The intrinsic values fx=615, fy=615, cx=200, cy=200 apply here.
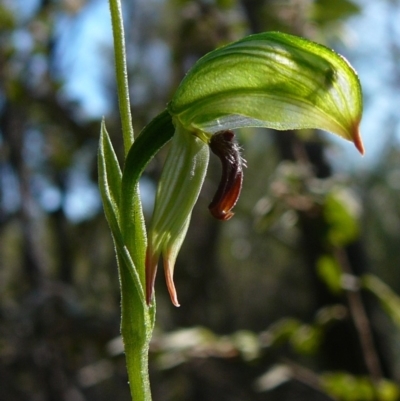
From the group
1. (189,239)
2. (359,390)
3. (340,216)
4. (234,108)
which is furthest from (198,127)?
(189,239)

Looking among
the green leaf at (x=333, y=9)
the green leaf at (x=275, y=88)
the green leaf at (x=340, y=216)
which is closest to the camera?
the green leaf at (x=275, y=88)

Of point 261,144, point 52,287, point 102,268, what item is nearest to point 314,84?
point 52,287

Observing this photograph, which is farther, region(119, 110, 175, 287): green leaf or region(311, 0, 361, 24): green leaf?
region(311, 0, 361, 24): green leaf

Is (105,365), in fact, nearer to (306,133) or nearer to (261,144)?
(306,133)

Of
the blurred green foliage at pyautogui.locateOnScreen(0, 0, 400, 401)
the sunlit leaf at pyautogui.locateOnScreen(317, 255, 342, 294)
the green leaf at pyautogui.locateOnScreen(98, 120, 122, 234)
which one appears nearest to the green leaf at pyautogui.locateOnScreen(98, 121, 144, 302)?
the green leaf at pyautogui.locateOnScreen(98, 120, 122, 234)

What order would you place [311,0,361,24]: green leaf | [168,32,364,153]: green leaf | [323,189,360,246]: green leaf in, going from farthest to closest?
[311,0,361,24]: green leaf → [323,189,360,246]: green leaf → [168,32,364,153]: green leaf

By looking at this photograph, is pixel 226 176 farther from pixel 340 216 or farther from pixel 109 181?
pixel 340 216

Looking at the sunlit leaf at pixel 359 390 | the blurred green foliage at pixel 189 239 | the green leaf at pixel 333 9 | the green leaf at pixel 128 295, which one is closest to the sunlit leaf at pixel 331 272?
the blurred green foliage at pixel 189 239

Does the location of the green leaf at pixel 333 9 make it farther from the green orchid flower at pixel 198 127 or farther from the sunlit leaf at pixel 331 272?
the green orchid flower at pixel 198 127

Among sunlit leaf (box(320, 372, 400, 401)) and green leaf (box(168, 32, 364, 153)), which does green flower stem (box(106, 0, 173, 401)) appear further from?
sunlit leaf (box(320, 372, 400, 401))
